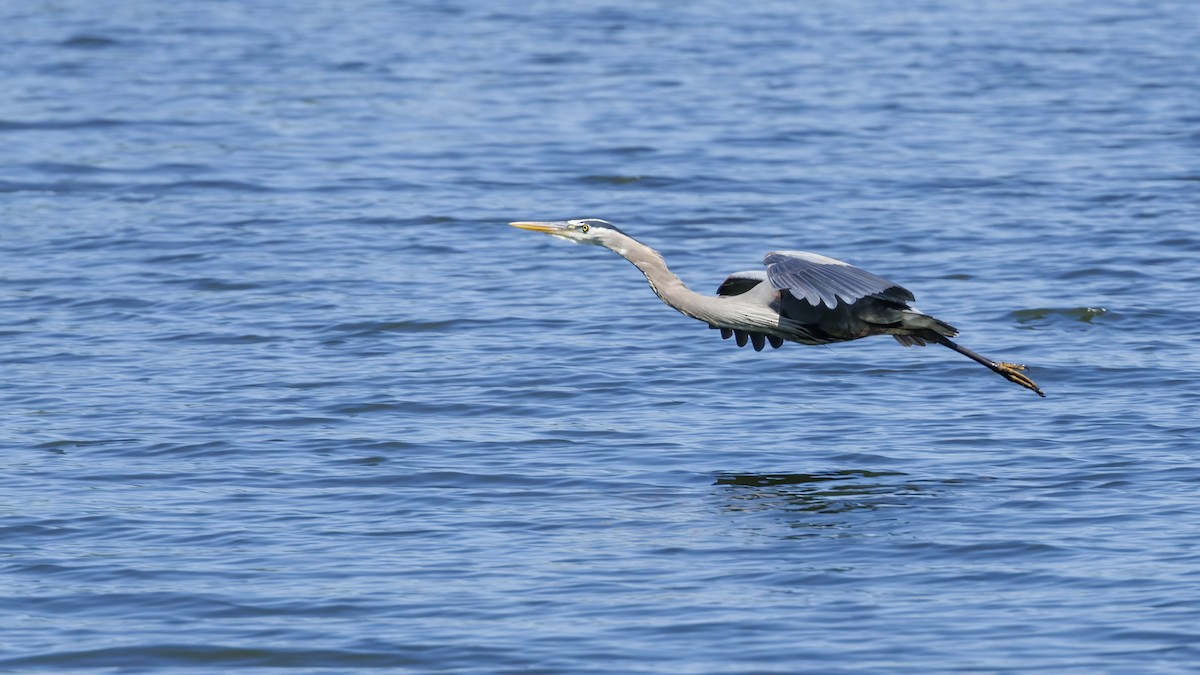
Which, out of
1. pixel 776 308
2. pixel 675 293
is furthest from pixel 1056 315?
pixel 675 293

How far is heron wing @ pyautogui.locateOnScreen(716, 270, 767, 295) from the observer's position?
11.6 metres

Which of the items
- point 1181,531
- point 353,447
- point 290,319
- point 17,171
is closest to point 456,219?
point 290,319

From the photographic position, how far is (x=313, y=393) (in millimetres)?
13422

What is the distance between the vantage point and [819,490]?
11125 millimetres

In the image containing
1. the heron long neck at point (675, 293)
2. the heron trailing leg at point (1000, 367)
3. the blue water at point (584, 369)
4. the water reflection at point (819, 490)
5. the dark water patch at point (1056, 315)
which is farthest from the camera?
the dark water patch at point (1056, 315)

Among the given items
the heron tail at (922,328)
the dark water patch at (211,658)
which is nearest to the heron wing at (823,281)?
the heron tail at (922,328)

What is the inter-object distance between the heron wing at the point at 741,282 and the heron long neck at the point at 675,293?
0.26 m

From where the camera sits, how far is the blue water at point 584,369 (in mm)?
9281

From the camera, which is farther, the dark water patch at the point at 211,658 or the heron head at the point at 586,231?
the heron head at the point at 586,231

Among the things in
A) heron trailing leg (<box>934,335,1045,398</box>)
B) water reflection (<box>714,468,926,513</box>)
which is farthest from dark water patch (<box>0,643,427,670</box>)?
heron trailing leg (<box>934,335,1045,398</box>)

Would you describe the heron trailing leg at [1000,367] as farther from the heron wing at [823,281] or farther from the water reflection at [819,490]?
the water reflection at [819,490]

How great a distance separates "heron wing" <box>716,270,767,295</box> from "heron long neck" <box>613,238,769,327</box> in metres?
0.26

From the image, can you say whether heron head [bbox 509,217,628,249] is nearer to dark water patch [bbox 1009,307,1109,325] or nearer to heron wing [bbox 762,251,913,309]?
heron wing [bbox 762,251,913,309]

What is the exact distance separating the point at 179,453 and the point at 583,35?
1869 cm
